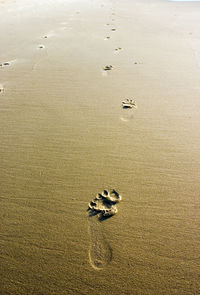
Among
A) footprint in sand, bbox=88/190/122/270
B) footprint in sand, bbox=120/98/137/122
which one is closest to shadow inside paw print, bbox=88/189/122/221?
footprint in sand, bbox=88/190/122/270

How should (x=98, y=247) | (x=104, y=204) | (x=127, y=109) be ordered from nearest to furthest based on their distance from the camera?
(x=98, y=247) < (x=104, y=204) < (x=127, y=109)

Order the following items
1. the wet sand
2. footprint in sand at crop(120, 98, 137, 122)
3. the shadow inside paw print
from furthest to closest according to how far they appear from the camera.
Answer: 1. footprint in sand at crop(120, 98, 137, 122)
2. the shadow inside paw print
3. the wet sand

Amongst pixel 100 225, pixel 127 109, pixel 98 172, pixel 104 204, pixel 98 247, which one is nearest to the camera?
pixel 98 247

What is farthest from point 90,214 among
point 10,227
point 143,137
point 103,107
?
point 103,107

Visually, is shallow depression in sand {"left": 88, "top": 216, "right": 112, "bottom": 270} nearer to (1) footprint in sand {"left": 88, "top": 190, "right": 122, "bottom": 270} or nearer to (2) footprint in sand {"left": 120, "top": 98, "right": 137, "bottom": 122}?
(1) footprint in sand {"left": 88, "top": 190, "right": 122, "bottom": 270}

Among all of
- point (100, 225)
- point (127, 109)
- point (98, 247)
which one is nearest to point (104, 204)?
point (100, 225)

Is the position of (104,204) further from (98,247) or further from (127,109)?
(127,109)

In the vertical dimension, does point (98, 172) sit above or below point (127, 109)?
below
